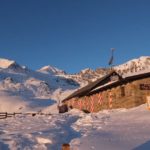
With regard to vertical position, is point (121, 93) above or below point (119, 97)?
above

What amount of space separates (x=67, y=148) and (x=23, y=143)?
5.03 meters

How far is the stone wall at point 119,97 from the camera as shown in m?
33.8

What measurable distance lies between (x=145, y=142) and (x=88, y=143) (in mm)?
2271

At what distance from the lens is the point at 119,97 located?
3628cm

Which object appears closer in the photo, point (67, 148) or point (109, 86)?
point (67, 148)

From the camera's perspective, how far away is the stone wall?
33781 mm

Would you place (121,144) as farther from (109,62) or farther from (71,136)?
(109,62)

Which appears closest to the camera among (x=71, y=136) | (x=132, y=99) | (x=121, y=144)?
(x=121, y=144)

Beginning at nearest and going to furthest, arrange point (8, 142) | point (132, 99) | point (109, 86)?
point (8, 142) < point (132, 99) < point (109, 86)

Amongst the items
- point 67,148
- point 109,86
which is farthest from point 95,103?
point 67,148

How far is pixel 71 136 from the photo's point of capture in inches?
652

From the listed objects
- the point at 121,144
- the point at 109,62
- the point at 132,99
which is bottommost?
the point at 121,144

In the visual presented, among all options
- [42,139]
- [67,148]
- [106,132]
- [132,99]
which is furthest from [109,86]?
[67,148]

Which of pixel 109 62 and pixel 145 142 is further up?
pixel 109 62
